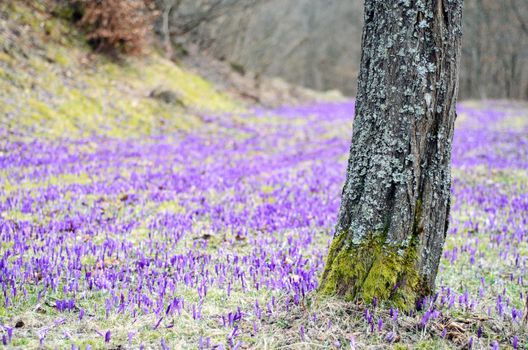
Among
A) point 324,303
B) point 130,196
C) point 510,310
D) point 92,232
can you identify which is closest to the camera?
point 324,303

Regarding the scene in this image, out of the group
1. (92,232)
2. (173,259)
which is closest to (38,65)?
(92,232)

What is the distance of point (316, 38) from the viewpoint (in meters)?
58.3

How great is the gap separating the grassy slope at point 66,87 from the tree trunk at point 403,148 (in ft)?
32.9

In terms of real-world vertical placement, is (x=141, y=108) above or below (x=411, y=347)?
above

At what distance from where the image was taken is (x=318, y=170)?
11016mm

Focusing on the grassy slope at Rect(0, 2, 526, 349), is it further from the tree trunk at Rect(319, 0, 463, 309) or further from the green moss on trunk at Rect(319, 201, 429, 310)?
the tree trunk at Rect(319, 0, 463, 309)

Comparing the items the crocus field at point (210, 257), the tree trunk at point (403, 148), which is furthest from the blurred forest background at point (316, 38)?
the tree trunk at point (403, 148)

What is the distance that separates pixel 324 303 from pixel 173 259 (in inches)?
72.5

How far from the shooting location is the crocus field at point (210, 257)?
325 centimetres

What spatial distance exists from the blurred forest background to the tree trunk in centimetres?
2322

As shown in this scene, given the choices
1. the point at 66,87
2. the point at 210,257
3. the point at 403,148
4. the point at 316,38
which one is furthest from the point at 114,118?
the point at 316,38

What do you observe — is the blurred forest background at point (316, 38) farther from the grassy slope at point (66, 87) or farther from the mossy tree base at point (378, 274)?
the mossy tree base at point (378, 274)

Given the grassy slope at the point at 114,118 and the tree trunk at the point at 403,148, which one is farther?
the tree trunk at the point at 403,148

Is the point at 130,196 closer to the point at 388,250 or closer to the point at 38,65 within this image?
the point at 388,250
